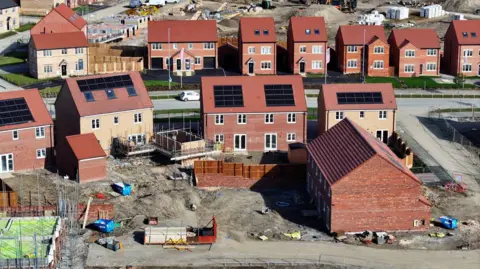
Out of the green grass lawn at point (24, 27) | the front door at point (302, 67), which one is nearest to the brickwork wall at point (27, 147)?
the front door at point (302, 67)

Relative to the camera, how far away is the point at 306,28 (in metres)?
121

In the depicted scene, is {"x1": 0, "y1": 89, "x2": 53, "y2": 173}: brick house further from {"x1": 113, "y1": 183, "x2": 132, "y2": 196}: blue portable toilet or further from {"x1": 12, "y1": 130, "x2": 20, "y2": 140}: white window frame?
{"x1": 113, "y1": 183, "x2": 132, "y2": 196}: blue portable toilet

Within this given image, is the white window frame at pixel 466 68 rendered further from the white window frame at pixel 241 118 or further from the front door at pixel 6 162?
the front door at pixel 6 162

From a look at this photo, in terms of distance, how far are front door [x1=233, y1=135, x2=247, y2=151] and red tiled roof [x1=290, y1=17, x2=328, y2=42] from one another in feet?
106

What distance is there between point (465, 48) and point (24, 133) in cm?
5761

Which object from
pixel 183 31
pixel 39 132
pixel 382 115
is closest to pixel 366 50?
pixel 183 31

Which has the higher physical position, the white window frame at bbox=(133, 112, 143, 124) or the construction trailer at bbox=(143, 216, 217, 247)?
the white window frame at bbox=(133, 112, 143, 124)

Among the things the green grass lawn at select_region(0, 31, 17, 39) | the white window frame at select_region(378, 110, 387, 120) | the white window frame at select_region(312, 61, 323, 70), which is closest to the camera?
the white window frame at select_region(378, 110, 387, 120)

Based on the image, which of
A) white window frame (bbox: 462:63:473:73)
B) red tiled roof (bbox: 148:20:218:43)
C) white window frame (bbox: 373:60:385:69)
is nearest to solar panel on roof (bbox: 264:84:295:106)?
white window frame (bbox: 373:60:385:69)

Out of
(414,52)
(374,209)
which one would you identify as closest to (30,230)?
(374,209)

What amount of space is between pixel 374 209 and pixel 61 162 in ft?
84.8

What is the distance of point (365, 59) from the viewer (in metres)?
120

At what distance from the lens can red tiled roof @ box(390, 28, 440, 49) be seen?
120062 millimetres

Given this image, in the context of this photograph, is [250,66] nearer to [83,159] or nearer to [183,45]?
[183,45]
